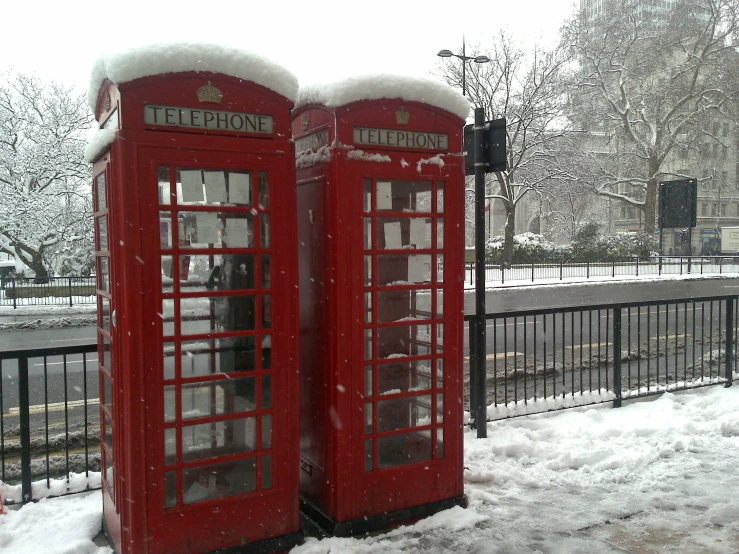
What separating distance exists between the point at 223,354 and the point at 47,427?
2470 mm

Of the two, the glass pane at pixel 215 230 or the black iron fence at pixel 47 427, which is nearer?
the glass pane at pixel 215 230

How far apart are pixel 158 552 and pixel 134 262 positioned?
66.0 inches

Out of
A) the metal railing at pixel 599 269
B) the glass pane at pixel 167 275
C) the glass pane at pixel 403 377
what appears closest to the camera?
the glass pane at pixel 167 275

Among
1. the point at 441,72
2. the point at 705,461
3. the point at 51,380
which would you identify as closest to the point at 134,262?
the point at 705,461

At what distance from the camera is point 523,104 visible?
34906 millimetres

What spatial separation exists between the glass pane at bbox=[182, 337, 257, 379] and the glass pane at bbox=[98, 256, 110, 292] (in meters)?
0.61

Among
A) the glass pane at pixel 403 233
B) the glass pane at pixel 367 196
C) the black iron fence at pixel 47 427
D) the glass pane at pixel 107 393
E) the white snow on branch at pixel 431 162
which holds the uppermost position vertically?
the white snow on branch at pixel 431 162

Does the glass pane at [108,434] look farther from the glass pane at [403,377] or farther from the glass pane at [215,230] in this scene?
the glass pane at [403,377]

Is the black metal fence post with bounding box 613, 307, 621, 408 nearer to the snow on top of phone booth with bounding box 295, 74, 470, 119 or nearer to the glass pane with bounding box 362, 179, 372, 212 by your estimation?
the snow on top of phone booth with bounding box 295, 74, 470, 119

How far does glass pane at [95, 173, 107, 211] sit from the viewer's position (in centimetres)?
379

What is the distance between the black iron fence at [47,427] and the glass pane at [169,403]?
4.52 feet

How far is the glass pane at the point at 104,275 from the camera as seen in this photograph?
377cm

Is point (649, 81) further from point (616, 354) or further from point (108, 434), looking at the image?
point (108, 434)

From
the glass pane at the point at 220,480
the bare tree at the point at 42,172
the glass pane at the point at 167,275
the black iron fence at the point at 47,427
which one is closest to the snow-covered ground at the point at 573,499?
the black iron fence at the point at 47,427
